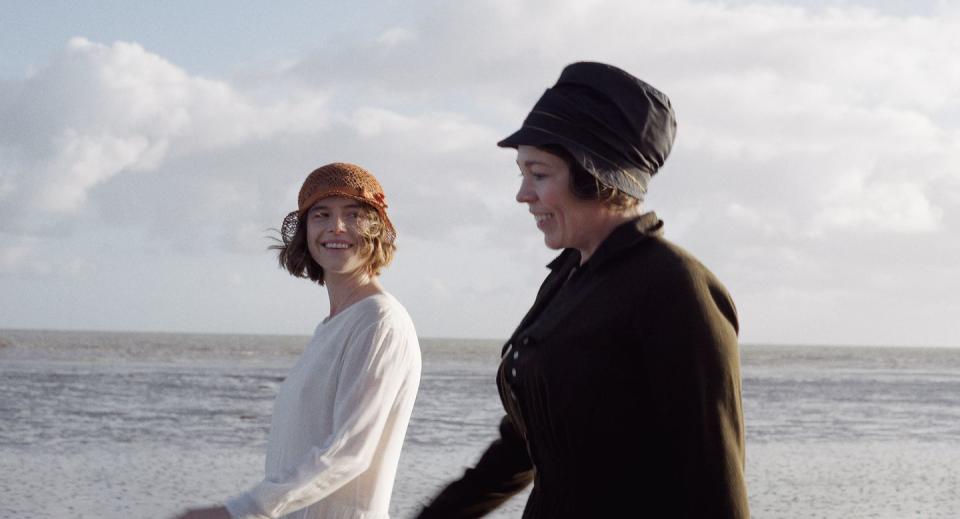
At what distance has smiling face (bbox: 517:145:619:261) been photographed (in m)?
1.98

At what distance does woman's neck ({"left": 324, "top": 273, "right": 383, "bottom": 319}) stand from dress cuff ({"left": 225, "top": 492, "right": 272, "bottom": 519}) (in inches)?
27.0

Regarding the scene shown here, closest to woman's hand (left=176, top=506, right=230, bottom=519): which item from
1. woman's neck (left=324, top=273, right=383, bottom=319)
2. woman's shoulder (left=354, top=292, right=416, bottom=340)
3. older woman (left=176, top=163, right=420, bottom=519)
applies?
older woman (left=176, top=163, right=420, bottom=519)

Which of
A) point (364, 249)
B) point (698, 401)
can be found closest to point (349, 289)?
point (364, 249)

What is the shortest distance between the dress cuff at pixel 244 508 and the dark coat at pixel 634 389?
78 cm

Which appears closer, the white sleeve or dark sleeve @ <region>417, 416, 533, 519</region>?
dark sleeve @ <region>417, 416, 533, 519</region>

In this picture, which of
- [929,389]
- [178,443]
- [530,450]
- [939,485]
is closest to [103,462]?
[178,443]

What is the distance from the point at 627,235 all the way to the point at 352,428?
109 cm

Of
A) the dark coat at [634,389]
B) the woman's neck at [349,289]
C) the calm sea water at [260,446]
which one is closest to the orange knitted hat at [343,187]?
the woman's neck at [349,289]

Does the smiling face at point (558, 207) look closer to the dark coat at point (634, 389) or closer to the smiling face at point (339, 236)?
the dark coat at point (634, 389)

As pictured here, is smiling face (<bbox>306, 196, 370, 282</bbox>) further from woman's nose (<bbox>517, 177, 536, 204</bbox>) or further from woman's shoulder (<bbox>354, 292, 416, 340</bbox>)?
woman's nose (<bbox>517, 177, 536, 204</bbox>)

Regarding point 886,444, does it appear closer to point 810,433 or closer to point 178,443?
point 810,433

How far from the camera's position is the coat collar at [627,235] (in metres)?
1.92

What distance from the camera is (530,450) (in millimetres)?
2062

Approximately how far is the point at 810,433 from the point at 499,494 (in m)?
15.8
